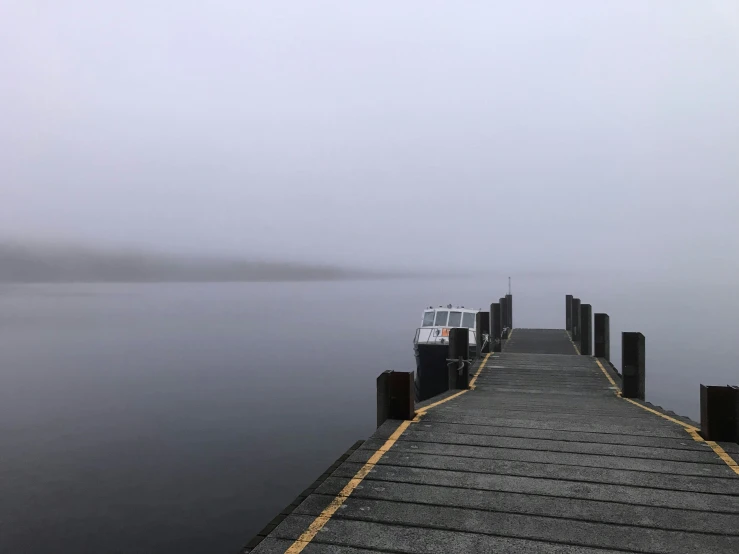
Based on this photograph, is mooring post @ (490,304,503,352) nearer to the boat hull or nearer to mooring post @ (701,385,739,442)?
the boat hull

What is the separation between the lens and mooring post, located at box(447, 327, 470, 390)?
36.7 ft

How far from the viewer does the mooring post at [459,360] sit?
11.2 metres

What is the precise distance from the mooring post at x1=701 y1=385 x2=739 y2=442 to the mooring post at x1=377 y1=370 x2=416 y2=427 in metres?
3.89

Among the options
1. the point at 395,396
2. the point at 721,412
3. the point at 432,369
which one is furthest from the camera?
the point at 432,369

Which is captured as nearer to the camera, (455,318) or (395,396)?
(395,396)

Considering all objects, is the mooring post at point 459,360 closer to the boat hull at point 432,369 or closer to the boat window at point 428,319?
the boat hull at point 432,369

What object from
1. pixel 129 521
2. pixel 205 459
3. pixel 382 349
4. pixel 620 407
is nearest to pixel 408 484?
pixel 620 407

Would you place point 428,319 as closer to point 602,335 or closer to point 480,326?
point 480,326

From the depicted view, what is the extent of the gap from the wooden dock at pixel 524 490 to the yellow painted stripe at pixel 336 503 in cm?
Answer: 1

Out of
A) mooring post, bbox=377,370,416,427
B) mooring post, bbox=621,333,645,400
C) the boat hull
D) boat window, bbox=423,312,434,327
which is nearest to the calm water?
the boat hull

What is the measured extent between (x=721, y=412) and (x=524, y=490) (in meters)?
3.36

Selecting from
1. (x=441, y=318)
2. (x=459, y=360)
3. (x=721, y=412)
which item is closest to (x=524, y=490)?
(x=721, y=412)

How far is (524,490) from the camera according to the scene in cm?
515

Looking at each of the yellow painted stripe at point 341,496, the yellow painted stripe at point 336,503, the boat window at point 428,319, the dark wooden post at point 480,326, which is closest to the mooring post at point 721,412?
the yellow painted stripe at point 341,496
